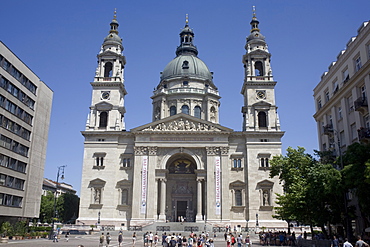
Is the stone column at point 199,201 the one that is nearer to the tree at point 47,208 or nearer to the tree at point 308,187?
the tree at point 308,187

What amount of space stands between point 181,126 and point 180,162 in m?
6.60

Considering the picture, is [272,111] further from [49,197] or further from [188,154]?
[49,197]

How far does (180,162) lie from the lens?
60281 mm

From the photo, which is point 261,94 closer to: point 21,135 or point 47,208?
point 21,135

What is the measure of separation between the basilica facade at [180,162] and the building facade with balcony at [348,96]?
1504 centimetres

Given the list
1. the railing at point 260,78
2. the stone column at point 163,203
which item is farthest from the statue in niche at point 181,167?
the railing at point 260,78

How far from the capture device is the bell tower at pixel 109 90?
5928 centimetres

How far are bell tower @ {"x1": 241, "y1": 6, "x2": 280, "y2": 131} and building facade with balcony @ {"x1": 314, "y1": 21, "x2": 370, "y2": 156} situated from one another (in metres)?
15.5

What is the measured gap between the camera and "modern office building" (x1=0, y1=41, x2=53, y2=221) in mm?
44188

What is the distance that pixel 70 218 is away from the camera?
96.0m

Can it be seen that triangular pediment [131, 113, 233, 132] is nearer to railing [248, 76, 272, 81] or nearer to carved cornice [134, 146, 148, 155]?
carved cornice [134, 146, 148, 155]

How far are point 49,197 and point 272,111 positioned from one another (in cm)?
5809

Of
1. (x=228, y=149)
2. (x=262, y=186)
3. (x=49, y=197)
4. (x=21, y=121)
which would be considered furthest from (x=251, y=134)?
(x=49, y=197)

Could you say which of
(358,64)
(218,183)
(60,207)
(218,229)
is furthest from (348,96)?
(60,207)
